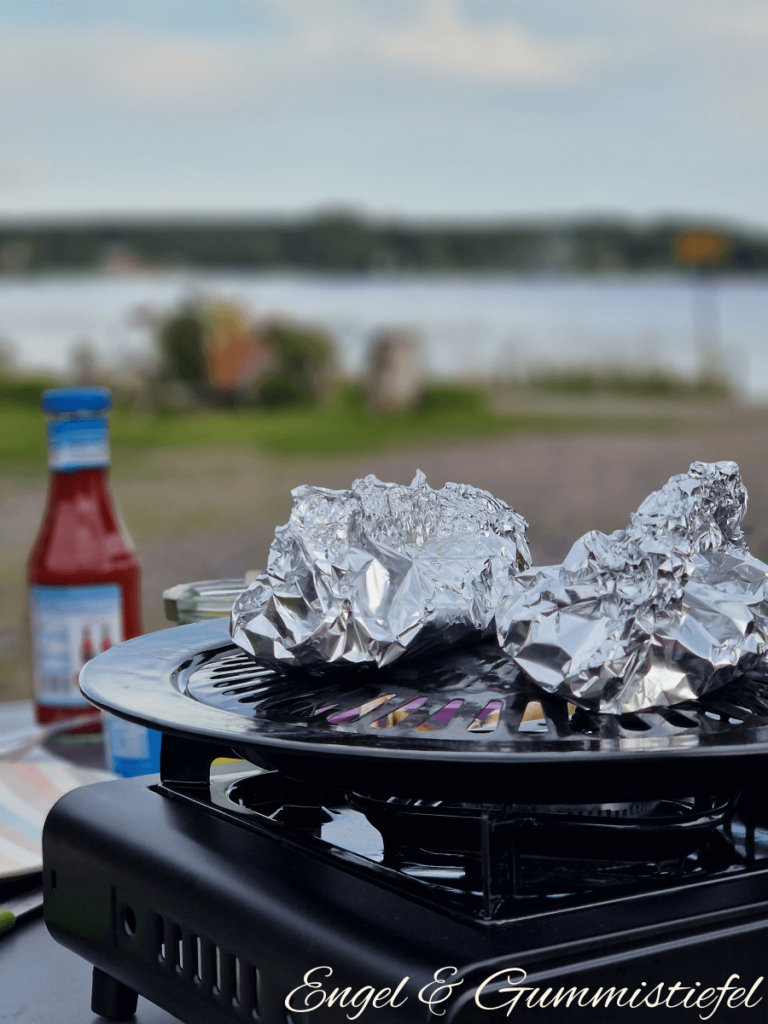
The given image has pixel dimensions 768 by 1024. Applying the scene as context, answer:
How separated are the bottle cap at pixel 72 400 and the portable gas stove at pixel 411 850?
596 millimetres

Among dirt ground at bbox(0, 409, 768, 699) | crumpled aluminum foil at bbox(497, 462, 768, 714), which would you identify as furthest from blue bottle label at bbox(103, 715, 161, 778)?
dirt ground at bbox(0, 409, 768, 699)

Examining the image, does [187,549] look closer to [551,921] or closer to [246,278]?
[246,278]

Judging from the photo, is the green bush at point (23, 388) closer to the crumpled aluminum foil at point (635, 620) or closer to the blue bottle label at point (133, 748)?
the blue bottle label at point (133, 748)

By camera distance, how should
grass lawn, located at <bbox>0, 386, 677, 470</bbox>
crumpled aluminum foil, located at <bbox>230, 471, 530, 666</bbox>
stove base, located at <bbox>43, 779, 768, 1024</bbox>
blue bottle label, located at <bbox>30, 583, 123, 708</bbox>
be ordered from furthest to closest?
grass lawn, located at <bbox>0, 386, 677, 470</bbox>
blue bottle label, located at <bbox>30, 583, 123, 708</bbox>
crumpled aluminum foil, located at <bbox>230, 471, 530, 666</bbox>
stove base, located at <bbox>43, 779, 768, 1024</bbox>

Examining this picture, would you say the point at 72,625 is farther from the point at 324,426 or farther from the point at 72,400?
the point at 324,426

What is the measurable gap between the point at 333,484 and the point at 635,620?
6.24 m

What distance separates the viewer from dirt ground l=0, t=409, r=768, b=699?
20.3 ft

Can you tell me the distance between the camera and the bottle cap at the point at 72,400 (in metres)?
1.25

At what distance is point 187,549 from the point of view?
6406 millimetres

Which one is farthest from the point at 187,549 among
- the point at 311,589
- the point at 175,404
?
the point at 311,589

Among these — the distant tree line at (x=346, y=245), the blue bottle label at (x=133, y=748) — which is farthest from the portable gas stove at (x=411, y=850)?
the distant tree line at (x=346, y=245)

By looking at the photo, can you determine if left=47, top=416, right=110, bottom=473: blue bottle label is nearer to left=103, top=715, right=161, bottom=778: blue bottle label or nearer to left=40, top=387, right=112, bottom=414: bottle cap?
left=40, top=387, right=112, bottom=414: bottle cap

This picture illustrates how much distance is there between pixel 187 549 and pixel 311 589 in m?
5.84

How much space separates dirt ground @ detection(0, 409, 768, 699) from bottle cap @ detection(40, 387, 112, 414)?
3924mm
